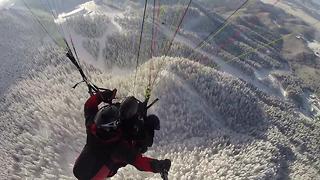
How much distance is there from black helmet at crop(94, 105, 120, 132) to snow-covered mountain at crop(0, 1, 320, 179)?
7066 millimetres

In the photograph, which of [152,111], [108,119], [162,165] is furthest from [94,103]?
[152,111]

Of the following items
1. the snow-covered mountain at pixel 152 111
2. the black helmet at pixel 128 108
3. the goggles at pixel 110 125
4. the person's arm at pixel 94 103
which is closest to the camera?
the goggles at pixel 110 125

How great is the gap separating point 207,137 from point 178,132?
145cm

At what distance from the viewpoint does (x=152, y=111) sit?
21062 millimetres

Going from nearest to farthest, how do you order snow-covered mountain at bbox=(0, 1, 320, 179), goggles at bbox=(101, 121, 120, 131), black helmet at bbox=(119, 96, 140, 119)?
Answer: goggles at bbox=(101, 121, 120, 131)
black helmet at bbox=(119, 96, 140, 119)
snow-covered mountain at bbox=(0, 1, 320, 179)

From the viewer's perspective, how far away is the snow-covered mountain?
16859 mm

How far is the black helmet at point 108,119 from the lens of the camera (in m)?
8.77

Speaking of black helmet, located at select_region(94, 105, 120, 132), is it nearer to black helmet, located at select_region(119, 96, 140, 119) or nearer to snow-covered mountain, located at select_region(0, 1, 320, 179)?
black helmet, located at select_region(119, 96, 140, 119)

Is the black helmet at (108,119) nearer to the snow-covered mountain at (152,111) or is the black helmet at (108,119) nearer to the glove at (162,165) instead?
the glove at (162,165)

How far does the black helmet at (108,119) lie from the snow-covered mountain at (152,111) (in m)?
7.07

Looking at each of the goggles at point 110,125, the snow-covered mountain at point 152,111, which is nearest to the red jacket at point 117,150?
the goggles at point 110,125

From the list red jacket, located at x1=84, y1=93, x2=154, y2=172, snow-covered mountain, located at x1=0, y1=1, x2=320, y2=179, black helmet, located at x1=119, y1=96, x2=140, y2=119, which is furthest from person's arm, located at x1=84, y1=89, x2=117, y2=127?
snow-covered mountain, located at x1=0, y1=1, x2=320, y2=179

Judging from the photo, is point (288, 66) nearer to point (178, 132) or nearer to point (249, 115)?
point (249, 115)

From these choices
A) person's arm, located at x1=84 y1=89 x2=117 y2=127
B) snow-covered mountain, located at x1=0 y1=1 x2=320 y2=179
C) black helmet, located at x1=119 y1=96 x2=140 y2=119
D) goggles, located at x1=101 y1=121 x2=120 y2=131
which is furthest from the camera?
snow-covered mountain, located at x1=0 y1=1 x2=320 y2=179
